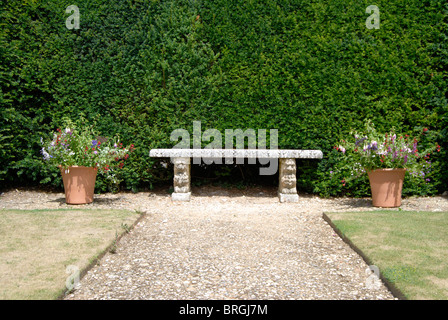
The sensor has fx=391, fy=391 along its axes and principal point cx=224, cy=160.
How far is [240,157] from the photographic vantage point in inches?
251

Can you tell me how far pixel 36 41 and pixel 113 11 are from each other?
137cm

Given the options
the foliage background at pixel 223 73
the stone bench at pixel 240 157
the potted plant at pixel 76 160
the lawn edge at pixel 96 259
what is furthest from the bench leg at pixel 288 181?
the potted plant at pixel 76 160

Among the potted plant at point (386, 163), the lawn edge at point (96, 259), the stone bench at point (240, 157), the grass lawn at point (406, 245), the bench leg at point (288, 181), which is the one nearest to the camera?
the lawn edge at point (96, 259)

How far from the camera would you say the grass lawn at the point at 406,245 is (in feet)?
9.75

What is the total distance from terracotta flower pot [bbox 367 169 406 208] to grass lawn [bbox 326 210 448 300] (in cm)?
49

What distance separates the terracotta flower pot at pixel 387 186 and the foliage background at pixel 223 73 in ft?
2.22

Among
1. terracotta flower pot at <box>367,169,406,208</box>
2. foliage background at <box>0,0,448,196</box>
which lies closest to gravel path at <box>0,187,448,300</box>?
terracotta flower pot at <box>367,169,406,208</box>

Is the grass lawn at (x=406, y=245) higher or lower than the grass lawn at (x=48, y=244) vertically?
lower

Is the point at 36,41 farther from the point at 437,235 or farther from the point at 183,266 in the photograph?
the point at 437,235

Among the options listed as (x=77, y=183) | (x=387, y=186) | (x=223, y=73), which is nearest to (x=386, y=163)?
(x=387, y=186)

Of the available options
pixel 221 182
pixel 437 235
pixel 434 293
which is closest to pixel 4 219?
pixel 221 182

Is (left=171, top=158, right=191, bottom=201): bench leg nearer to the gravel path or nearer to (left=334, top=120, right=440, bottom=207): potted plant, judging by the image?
the gravel path

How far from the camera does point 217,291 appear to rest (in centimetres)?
302

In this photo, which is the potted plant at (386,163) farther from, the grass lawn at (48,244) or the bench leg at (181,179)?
the grass lawn at (48,244)
